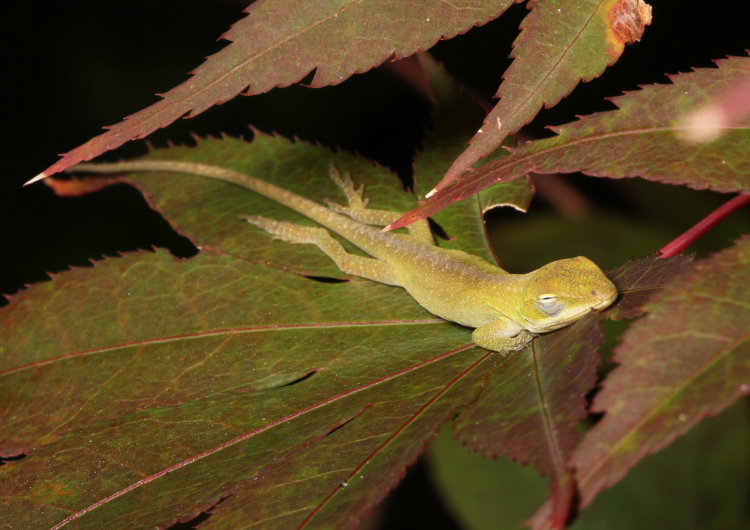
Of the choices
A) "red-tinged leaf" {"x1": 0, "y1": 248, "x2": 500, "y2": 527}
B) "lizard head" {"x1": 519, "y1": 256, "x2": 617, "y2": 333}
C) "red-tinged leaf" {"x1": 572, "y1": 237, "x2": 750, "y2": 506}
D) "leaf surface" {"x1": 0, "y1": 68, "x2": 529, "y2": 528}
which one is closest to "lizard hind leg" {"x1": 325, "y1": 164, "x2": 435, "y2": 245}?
"leaf surface" {"x1": 0, "y1": 68, "x2": 529, "y2": 528}

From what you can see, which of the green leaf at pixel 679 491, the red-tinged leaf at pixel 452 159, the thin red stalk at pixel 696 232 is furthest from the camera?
the green leaf at pixel 679 491

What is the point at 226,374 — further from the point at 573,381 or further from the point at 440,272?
the point at 573,381

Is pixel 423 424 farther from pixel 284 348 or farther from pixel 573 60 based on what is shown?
pixel 573 60

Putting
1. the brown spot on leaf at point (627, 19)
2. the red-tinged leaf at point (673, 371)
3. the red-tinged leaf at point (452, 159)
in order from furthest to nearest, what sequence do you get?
the red-tinged leaf at point (452, 159) < the brown spot on leaf at point (627, 19) < the red-tinged leaf at point (673, 371)

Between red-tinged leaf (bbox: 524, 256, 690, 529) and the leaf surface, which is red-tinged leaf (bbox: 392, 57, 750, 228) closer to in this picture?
red-tinged leaf (bbox: 524, 256, 690, 529)

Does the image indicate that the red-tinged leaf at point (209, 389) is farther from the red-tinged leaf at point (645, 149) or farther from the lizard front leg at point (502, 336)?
the red-tinged leaf at point (645, 149)

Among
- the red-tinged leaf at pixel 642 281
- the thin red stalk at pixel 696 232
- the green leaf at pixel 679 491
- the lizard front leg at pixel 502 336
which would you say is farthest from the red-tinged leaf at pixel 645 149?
the green leaf at pixel 679 491

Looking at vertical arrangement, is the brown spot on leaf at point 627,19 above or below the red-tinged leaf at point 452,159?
above
